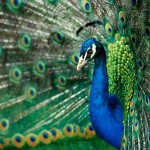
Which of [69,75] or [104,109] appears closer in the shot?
[69,75]

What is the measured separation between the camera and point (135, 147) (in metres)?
5.76

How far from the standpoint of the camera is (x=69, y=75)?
5090mm

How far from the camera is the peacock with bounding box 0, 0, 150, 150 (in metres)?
4.77

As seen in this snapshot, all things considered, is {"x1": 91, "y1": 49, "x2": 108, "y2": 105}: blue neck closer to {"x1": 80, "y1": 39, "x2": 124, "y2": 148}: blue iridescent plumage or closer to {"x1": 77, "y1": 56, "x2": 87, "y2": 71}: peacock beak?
{"x1": 80, "y1": 39, "x2": 124, "y2": 148}: blue iridescent plumage

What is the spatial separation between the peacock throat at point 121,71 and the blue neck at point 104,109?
7 centimetres

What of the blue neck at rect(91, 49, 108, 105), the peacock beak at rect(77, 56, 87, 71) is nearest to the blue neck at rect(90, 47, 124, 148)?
the blue neck at rect(91, 49, 108, 105)

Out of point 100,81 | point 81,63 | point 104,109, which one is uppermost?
point 81,63

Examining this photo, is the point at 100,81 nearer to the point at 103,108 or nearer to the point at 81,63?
the point at 103,108

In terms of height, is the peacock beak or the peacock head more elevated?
the peacock head

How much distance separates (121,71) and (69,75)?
532 millimetres

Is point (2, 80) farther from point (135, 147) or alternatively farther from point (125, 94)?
point (135, 147)

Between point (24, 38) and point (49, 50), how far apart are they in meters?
0.24

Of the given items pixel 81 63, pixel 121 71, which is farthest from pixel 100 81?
pixel 81 63

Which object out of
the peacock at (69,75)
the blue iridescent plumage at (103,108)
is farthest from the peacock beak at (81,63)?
the blue iridescent plumage at (103,108)
